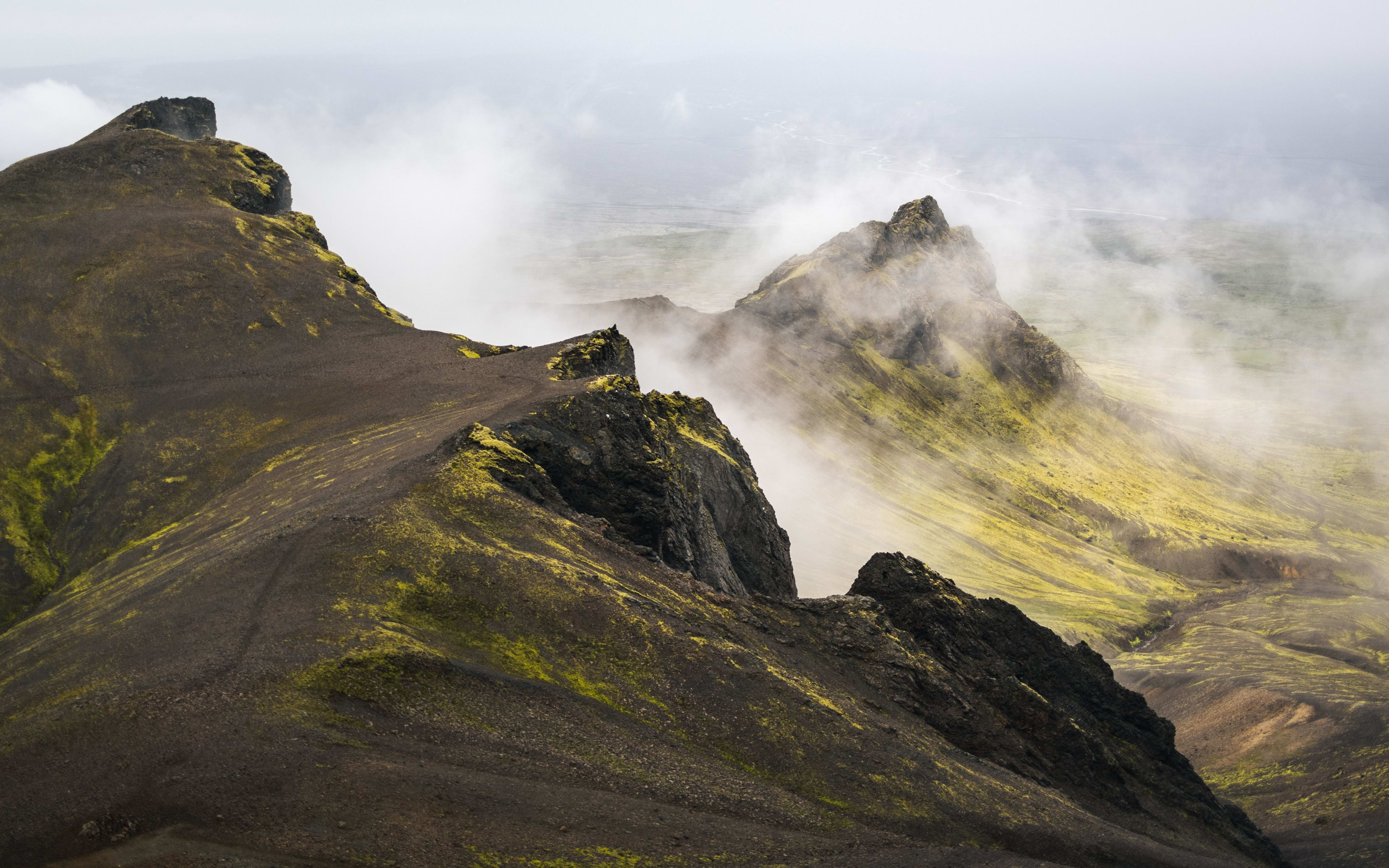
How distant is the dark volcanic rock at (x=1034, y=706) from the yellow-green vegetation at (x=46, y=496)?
53903 millimetres

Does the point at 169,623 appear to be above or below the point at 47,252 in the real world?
below

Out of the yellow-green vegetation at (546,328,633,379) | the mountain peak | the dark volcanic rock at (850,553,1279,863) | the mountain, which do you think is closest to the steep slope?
the dark volcanic rock at (850,553,1279,863)

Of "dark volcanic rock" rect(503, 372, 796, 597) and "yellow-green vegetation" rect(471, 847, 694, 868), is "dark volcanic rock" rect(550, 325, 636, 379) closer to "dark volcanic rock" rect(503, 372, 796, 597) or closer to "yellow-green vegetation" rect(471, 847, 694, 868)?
"dark volcanic rock" rect(503, 372, 796, 597)

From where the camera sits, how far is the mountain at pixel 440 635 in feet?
112

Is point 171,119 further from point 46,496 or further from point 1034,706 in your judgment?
point 1034,706

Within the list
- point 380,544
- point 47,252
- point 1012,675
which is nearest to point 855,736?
point 1012,675

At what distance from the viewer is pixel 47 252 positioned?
283 ft

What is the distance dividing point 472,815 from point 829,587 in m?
88.2

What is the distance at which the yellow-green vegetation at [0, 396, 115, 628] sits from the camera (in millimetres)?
59781

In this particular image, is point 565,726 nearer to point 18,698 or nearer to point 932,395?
point 18,698

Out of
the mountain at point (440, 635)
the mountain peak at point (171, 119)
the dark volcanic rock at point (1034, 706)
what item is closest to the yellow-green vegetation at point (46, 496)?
the mountain at point (440, 635)

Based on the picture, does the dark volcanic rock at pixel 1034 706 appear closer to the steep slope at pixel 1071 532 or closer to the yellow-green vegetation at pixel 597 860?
the steep slope at pixel 1071 532

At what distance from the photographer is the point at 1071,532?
16700 cm

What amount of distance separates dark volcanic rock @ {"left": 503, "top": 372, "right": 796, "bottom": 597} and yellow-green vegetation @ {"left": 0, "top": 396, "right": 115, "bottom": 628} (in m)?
31.9
